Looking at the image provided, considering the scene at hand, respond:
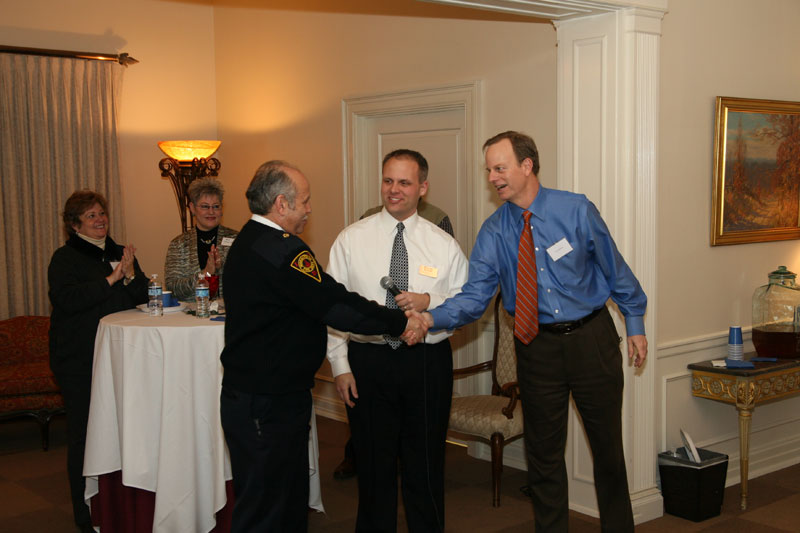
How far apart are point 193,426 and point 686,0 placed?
3415 millimetres

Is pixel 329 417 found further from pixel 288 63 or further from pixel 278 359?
pixel 278 359

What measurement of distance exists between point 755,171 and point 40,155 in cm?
536

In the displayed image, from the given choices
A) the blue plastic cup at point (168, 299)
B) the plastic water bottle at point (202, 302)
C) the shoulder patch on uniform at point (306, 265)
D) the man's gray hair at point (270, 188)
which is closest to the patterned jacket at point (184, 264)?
the blue plastic cup at point (168, 299)

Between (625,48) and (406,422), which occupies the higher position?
(625,48)

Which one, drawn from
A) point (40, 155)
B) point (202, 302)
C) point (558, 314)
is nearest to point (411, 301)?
point (558, 314)

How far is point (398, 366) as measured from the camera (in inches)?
132

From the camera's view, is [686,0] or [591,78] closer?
[591,78]

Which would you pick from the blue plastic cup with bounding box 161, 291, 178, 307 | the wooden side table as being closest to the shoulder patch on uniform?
the blue plastic cup with bounding box 161, 291, 178, 307

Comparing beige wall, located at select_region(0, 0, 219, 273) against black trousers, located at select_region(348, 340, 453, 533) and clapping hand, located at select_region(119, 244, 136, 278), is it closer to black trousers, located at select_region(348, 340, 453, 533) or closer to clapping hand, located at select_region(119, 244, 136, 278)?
clapping hand, located at select_region(119, 244, 136, 278)

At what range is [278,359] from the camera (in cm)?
286

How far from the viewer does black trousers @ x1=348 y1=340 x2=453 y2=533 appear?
3357 millimetres

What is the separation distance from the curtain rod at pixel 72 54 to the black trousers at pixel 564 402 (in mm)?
4916

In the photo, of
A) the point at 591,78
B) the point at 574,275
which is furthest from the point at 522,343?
the point at 591,78

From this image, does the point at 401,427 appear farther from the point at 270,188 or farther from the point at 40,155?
the point at 40,155
